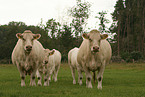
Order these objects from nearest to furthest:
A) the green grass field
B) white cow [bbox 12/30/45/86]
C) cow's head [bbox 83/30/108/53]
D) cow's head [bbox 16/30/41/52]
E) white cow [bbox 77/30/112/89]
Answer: the green grass field → cow's head [bbox 83/30/108/53] → cow's head [bbox 16/30/41/52] → white cow [bbox 77/30/112/89] → white cow [bbox 12/30/45/86]

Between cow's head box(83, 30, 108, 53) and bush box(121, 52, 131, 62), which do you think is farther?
bush box(121, 52, 131, 62)

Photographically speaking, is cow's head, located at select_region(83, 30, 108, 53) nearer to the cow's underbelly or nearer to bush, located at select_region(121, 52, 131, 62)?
the cow's underbelly

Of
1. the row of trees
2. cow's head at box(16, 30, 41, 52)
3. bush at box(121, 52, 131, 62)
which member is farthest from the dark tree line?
cow's head at box(16, 30, 41, 52)

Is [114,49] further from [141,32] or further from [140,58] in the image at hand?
[140,58]

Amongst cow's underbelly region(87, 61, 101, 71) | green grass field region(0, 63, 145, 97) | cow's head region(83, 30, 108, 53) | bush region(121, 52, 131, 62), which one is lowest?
bush region(121, 52, 131, 62)

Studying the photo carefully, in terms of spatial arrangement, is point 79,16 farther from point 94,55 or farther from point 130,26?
point 94,55

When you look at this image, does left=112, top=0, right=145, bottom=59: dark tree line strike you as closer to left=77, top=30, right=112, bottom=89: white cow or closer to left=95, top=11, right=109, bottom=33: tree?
left=95, top=11, right=109, bottom=33: tree

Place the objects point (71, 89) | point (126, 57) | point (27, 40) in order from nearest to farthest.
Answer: point (71, 89) < point (27, 40) < point (126, 57)

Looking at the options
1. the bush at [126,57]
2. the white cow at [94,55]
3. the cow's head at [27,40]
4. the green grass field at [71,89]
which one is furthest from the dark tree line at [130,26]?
the cow's head at [27,40]

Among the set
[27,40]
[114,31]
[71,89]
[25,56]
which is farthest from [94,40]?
[114,31]

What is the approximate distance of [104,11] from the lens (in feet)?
264

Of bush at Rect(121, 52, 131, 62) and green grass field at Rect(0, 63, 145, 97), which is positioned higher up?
green grass field at Rect(0, 63, 145, 97)

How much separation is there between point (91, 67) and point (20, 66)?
126 inches

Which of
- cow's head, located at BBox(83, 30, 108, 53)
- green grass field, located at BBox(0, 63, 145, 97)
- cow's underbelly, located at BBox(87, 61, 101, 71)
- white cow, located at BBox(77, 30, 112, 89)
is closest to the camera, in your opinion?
green grass field, located at BBox(0, 63, 145, 97)
